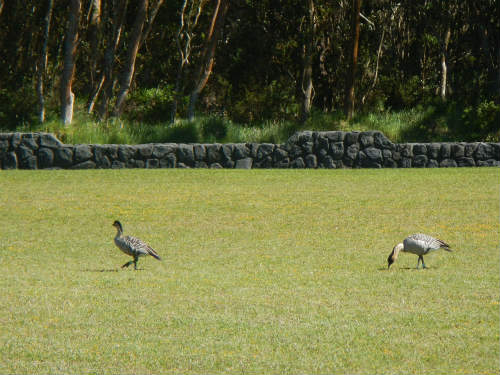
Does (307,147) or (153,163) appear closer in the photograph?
(153,163)

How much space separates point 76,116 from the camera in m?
25.0

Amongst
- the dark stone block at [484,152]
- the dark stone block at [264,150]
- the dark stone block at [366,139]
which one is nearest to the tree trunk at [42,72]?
the dark stone block at [264,150]

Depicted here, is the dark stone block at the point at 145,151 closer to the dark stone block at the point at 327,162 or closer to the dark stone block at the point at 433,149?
the dark stone block at the point at 327,162

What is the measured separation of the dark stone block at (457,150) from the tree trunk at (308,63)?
5.13m

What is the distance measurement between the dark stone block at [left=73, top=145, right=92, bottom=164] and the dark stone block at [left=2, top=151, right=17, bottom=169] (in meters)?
1.56

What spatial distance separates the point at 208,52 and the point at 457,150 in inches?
328

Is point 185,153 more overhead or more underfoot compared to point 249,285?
more overhead

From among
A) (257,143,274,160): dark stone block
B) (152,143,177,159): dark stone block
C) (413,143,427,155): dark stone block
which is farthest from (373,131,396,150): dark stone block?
(152,143,177,159): dark stone block

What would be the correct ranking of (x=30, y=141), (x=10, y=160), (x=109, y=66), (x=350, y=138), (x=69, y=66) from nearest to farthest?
(x=30, y=141)
(x=10, y=160)
(x=350, y=138)
(x=69, y=66)
(x=109, y=66)

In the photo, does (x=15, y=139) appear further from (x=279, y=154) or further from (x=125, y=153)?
(x=279, y=154)

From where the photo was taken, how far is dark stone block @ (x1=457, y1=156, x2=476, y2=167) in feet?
75.0

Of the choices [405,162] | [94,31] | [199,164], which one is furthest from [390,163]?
[94,31]

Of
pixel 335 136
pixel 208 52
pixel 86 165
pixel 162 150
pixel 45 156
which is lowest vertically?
pixel 86 165

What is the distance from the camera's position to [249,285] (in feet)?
27.4
